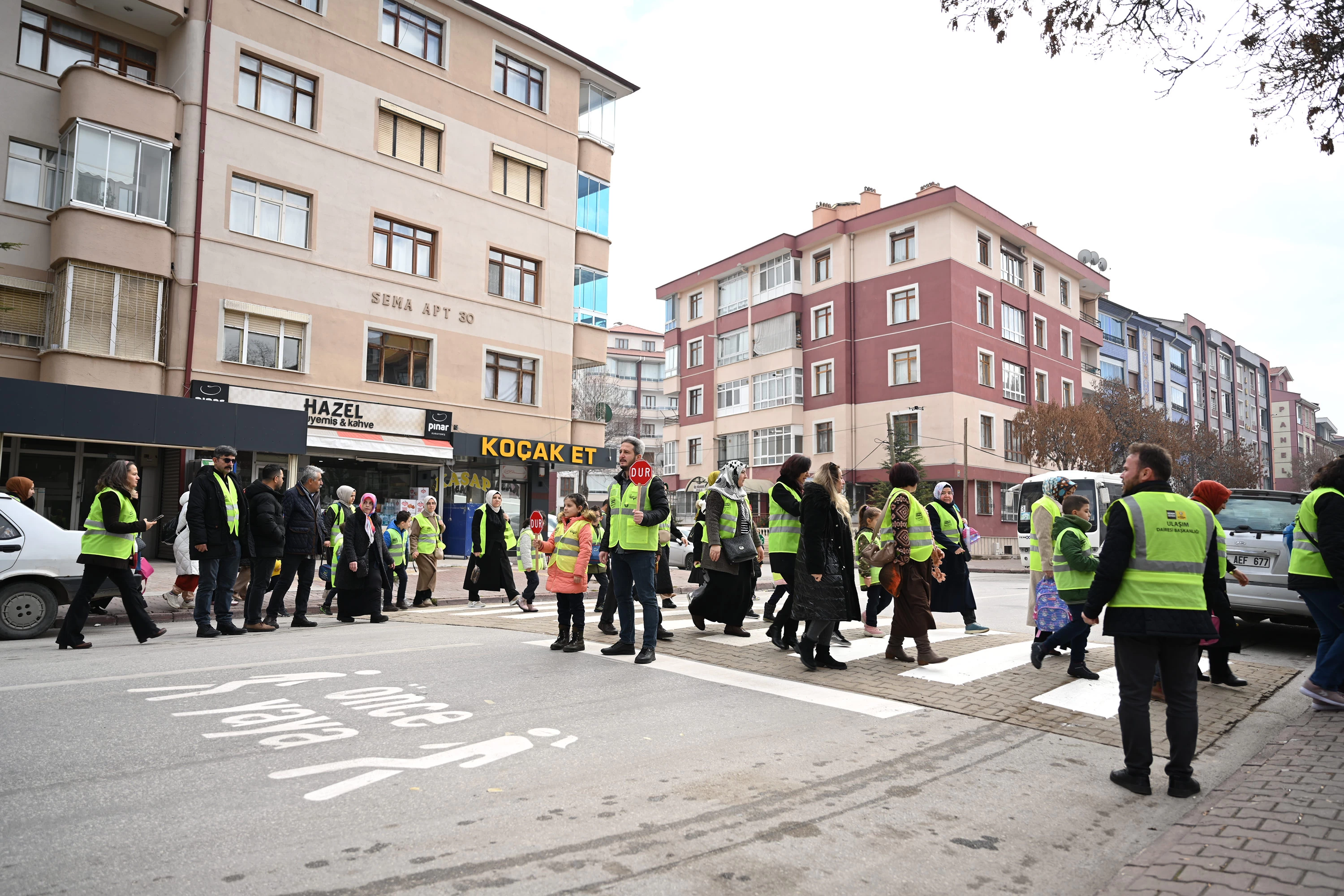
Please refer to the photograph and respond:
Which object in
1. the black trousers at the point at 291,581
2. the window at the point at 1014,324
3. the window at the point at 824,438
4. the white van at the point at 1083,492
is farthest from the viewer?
the window at the point at 824,438

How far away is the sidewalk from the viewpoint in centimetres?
338

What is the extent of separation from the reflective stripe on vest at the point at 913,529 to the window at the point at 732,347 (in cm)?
4082

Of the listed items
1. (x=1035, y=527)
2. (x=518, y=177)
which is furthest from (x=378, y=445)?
(x=1035, y=527)

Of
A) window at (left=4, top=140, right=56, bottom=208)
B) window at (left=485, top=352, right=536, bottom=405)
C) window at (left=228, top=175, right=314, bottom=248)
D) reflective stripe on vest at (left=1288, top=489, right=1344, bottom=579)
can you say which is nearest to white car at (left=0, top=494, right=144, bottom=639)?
reflective stripe on vest at (left=1288, top=489, right=1344, bottom=579)

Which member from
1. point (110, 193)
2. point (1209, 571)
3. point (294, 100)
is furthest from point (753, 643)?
point (294, 100)

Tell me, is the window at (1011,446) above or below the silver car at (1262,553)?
above

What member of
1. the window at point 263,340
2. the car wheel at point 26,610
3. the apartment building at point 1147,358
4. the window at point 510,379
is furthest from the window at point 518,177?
the apartment building at point 1147,358

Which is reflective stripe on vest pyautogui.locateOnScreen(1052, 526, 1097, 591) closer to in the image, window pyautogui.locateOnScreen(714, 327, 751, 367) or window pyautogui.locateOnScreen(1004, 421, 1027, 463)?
window pyautogui.locateOnScreen(1004, 421, 1027, 463)

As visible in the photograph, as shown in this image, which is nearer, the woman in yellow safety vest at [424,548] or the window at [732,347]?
the woman in yellow safety vest at [424,548]

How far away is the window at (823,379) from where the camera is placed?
146 ft

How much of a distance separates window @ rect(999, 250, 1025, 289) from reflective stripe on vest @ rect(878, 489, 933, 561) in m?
39.8

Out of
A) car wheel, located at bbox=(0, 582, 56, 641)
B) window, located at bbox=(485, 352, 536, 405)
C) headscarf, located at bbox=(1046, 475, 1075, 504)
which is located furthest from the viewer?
window, located at bbox=(485, 352, 536, 405)

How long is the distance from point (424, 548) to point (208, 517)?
479 cm

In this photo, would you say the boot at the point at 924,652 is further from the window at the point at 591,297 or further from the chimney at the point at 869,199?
the chimney at the point at 869,199
